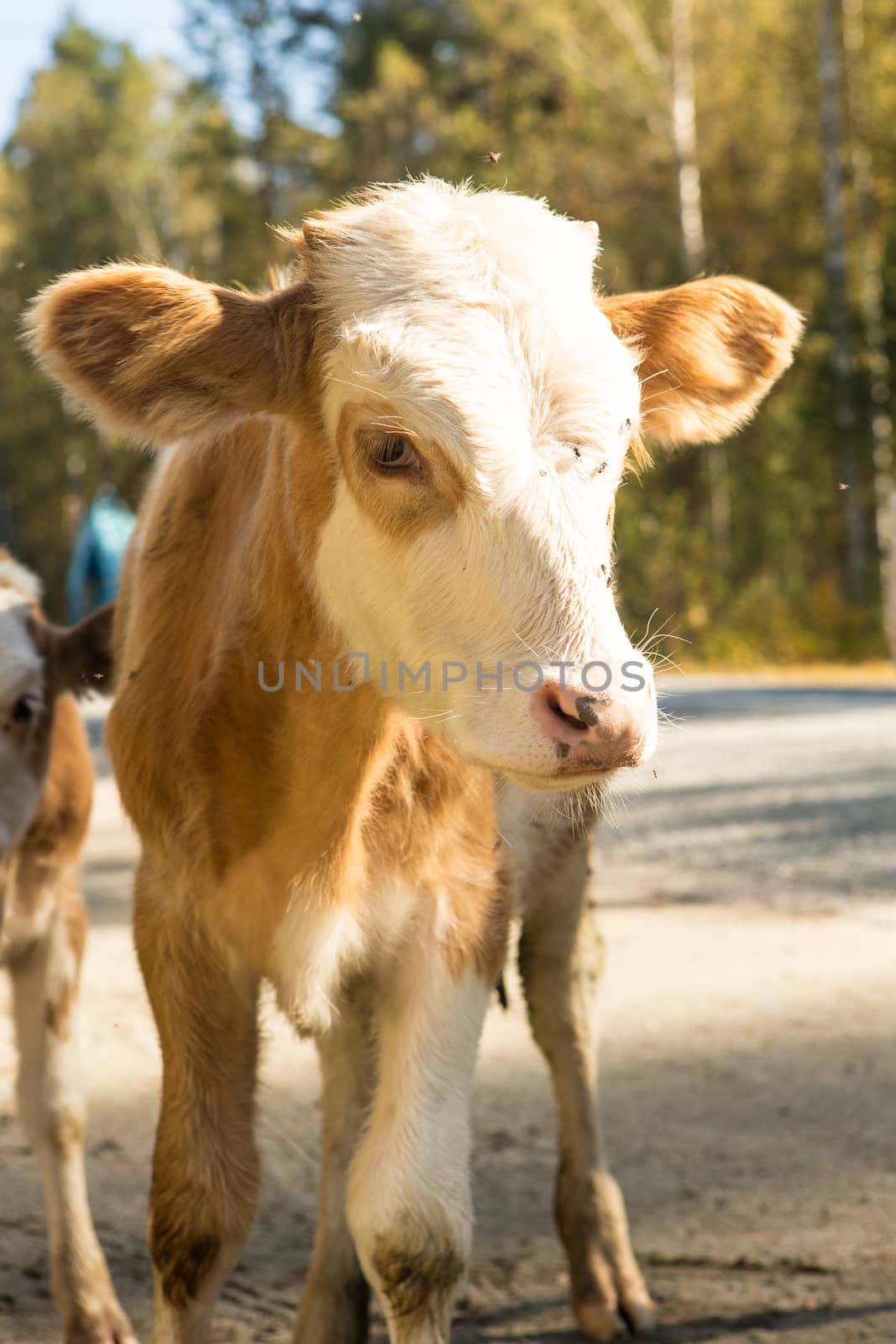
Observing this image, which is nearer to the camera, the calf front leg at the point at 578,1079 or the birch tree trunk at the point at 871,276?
the calf front leg at the point at 578,1079

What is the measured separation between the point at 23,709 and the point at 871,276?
2024cm

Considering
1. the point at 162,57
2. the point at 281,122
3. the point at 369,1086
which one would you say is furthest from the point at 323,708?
the point at 162,57

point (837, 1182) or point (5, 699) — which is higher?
point (5, 699)

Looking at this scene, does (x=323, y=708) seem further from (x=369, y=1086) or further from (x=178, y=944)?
(x=369, y=1086)

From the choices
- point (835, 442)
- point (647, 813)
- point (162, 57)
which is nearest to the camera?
point (647, 813)

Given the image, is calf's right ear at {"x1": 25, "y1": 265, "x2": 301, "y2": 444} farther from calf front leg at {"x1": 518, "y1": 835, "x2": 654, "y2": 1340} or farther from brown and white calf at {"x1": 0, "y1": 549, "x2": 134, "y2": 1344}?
calf front leg at {"x1": 518, "y1": 835, "x2": 654, "y2": 1340}

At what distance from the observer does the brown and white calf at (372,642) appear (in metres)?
2.45

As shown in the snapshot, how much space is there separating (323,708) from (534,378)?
30.1 inches

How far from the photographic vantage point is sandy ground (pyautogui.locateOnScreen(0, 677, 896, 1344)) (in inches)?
139

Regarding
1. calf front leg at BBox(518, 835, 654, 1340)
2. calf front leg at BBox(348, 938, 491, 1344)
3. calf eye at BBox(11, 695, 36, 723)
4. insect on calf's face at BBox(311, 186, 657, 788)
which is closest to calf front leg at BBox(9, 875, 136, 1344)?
calf eye at BBox(11, 695, 36, 723)

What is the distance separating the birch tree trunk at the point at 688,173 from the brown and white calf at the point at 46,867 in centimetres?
1918

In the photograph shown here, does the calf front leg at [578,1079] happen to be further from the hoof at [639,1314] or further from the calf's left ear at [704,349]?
the calf's left ear at [704,349]

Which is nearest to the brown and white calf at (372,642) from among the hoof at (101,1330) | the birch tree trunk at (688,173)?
the hoof at (101,1330)

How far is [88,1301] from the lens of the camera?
3525 mm
